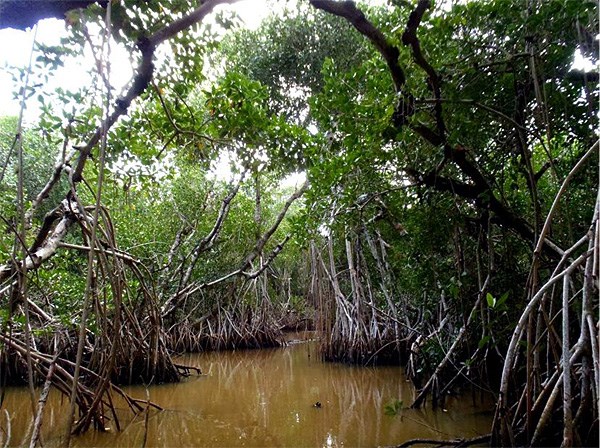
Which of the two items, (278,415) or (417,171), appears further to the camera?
(278,415)

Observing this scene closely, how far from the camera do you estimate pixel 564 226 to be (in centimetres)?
308

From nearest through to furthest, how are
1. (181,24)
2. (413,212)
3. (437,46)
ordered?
(181,24) → (437,46) → (413,212)

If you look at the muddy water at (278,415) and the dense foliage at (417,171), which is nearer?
the dense foliage at (417,171)

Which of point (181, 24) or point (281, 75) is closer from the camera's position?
point (181, 24)

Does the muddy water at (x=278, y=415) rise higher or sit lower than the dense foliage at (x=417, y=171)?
lower

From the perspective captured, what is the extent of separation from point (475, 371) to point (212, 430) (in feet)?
8.29

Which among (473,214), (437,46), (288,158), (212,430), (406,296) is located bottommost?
(212,430)

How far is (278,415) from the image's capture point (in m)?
3.74

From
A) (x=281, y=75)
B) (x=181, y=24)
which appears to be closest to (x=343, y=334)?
(x=281, y=75)

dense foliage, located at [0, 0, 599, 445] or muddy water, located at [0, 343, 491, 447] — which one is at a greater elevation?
dense foliage, located at [0, 0, 599, 445]

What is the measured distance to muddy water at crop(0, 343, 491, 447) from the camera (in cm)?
309

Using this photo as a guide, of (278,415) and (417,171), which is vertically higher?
(417,171)

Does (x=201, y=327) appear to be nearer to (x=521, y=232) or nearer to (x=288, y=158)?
(x=288, y=158)

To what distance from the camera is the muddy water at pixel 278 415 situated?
309cm
